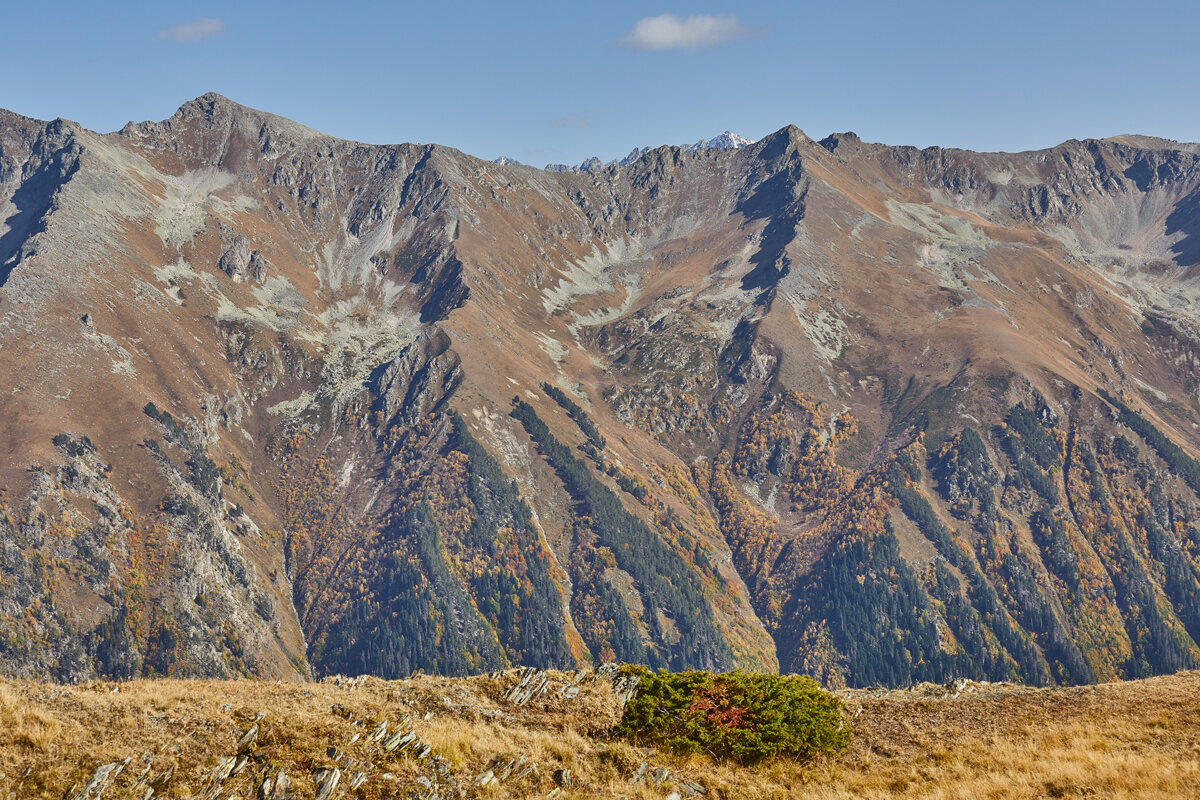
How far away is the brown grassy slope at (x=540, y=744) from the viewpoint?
2567 centimetres

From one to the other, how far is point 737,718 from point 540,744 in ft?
29.5

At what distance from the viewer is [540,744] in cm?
3197

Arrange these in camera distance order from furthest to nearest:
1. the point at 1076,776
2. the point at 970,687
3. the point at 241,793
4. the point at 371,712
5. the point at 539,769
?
the point at 970,687 → the point at 371,712 → the point at 539,769 → the point at 1076,776 → the point at 241,793

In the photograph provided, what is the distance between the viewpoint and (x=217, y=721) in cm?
2853

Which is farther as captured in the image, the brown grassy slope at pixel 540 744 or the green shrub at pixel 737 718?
the green shrub at pixel 737 718

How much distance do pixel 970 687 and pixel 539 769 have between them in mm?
30535

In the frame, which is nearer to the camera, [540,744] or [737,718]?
[540,744]

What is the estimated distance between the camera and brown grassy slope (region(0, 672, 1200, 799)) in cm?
2567

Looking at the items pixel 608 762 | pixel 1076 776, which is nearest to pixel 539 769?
pixel 608 762

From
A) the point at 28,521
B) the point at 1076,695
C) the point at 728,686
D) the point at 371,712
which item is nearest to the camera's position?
the point at 371,712

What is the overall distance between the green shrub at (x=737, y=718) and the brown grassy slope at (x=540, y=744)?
3.31 ft

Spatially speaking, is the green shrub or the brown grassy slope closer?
the brown grassy slope

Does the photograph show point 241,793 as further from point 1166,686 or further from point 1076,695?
point 1166,686

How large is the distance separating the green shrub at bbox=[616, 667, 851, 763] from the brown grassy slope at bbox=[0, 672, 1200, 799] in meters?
1.01
